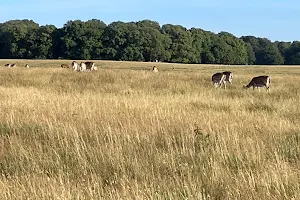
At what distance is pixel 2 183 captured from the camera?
466 cm

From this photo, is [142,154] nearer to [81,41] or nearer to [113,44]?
[81,41]

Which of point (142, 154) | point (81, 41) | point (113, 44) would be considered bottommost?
point (142, 154)

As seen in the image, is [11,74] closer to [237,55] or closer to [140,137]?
[140,137]

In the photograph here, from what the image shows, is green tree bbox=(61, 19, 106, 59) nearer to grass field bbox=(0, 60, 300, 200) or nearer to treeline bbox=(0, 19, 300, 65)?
treeline bbox=(0, 19, 300, 65)

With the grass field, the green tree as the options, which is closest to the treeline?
the green tree

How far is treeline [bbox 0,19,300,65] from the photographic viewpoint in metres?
99.2

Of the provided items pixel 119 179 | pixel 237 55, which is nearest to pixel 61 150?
pixel 119 179

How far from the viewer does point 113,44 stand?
4058 inches

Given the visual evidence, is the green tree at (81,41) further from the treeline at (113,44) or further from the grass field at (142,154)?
the grass field at (142,154)

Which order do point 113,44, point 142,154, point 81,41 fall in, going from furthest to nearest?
point 113,44
point 81,41
point 142,154

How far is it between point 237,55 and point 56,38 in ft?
152

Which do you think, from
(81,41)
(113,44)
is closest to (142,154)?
(81,41)

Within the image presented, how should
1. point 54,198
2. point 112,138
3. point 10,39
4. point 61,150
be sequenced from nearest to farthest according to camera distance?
point 54,198 → point 61,150 → point 112,138 → point 10,39

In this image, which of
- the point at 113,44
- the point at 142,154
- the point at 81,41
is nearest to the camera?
the point at 142,154
